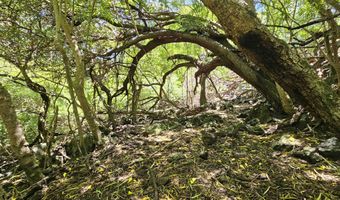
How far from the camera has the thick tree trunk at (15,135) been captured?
6.72 feet

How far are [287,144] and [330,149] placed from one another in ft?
1.23

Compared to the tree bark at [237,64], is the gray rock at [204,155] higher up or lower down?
lower down

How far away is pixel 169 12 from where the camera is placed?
4.12 m

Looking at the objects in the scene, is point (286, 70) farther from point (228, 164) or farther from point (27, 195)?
point (27, 195)

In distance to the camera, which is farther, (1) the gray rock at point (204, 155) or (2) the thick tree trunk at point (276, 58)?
(1) the gray rock at point (204, 155)

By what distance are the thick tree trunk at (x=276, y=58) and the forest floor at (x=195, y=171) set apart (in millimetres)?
482

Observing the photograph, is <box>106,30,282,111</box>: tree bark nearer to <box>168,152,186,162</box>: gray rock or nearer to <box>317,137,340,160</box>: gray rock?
<box>317,137,340,160</box>: gray rock

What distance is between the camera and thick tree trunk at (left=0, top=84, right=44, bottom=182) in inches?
80.6

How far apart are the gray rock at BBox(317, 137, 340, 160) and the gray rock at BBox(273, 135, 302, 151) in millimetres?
227

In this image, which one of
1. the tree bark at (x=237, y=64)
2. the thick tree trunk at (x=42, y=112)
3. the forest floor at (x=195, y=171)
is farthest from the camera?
the tree bark at (x=237, y=64)

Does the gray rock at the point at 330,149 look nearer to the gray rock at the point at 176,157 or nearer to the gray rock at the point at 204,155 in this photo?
the gray rock at the point at 204,155

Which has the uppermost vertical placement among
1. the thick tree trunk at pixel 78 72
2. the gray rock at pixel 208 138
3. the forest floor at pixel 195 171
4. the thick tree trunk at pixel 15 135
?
the thick tree trunk at pixel 78 72

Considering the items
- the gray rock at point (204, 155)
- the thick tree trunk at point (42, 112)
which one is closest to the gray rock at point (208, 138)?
the gray rock at point (204, 155)

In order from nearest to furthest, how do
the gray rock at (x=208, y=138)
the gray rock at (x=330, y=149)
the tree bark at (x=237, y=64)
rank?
the gray rock at (x=330, y=149) < the gray rock at (x=208, y=138) < the tree bark at (x=237, y=64)
